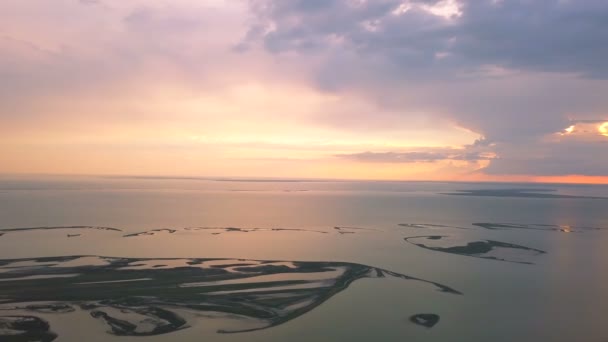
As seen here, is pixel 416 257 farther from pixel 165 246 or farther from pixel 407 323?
pixel 165 246

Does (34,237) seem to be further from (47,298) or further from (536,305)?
(536,305)

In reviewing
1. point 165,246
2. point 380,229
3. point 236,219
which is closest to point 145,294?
point 165,246

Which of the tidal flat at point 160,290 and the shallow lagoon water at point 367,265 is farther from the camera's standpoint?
the tidal flat at point 160,290

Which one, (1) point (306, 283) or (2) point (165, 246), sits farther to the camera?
(2) point (165, 246)

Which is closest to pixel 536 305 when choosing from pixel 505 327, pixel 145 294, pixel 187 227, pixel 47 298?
pixel 505 327

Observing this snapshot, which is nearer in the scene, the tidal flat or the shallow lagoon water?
the shallow lagoon water

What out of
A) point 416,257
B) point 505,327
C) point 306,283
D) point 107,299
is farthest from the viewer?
Answer: point 416,257

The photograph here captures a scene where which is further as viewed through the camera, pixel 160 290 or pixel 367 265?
pixel 367 265

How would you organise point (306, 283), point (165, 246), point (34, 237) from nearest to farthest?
point (306, 283), point (165, 246), point (34, 237)

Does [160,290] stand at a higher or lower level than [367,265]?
lower
